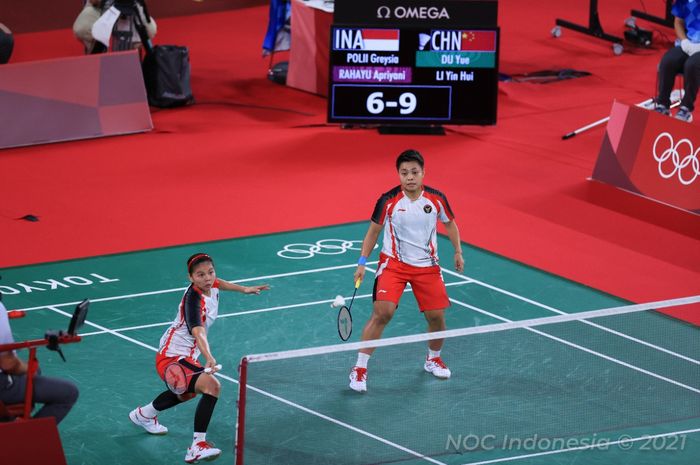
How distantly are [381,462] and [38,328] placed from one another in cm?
382

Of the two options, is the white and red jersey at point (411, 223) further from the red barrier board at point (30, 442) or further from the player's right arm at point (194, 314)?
the red barrier board at point (30, 442)

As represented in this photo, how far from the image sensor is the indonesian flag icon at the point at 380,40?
1603 cm

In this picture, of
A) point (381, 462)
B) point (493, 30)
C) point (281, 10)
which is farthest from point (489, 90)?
point (381, 462)

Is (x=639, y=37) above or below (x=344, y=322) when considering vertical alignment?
above

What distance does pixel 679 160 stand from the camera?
14000 mm

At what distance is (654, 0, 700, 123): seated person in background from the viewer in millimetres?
15023

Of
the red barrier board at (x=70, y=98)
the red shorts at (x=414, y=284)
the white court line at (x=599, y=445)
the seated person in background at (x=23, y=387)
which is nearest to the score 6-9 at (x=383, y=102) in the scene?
the red barrier board at (x=70, y=98)

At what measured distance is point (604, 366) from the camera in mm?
9711

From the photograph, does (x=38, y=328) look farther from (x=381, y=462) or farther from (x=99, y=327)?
(x=381, y=462)

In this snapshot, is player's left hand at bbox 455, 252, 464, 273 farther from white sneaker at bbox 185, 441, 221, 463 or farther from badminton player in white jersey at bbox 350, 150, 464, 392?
white sneaker at bbox 185, 441, 221, 463

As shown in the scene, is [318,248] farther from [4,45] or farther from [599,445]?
[4,45]

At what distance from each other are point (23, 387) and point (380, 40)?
9101mm

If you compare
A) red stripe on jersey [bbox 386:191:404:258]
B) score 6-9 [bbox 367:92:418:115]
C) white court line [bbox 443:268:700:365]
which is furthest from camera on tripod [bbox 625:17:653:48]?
red stripe on jersey [bbox 386:191:404:258]

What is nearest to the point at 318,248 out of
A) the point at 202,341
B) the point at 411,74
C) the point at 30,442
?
the point at 411,74
